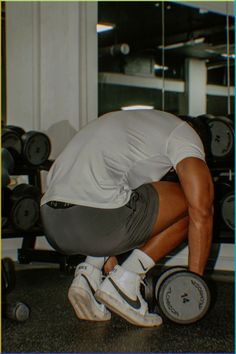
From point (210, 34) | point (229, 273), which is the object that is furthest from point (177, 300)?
point (210, 34)

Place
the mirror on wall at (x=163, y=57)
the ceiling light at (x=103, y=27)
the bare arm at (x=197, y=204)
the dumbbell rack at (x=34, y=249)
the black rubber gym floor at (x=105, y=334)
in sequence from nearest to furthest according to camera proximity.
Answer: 1. the black rubber gym floor at (x=105, y=334)
2. the bare arm at (x=197, y=204)
3. the dumbbell rack at (x=34, y=249)
4. the ceiling light at (x=103, y=27)
5. the mirror on wall at (x=163, y=57)

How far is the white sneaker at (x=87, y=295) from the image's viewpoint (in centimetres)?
174

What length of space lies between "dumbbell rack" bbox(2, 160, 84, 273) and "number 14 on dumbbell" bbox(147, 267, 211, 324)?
0.79m

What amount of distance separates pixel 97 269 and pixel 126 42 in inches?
194

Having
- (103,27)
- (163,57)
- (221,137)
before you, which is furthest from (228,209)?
(163,57)

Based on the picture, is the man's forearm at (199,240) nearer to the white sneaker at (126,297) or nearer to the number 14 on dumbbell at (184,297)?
the number 14 on dumbbell at (184,297)

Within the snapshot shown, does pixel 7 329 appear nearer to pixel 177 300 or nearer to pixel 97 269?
pixel 97 269

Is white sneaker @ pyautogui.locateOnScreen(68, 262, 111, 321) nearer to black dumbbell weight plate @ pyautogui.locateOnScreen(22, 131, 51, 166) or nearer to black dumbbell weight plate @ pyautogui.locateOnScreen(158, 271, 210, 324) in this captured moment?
black dumbbell weight plate @ pyautogui.locateOnScreen(158, 271, 210, 324)

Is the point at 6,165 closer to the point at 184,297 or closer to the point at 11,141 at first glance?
the point at 11,141

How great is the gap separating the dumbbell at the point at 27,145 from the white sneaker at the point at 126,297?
1101mm

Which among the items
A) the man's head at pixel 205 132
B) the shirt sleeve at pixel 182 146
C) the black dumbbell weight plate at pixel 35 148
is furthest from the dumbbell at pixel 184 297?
the black dumbbell weight plate at pixel 35 148

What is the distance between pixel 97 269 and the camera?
1.84m

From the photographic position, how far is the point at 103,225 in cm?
167

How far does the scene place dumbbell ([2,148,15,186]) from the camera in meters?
2.40
